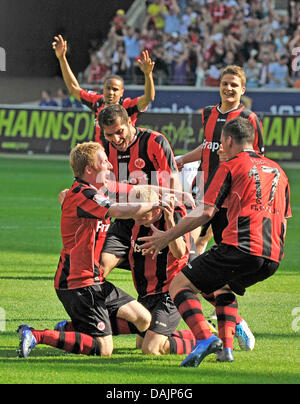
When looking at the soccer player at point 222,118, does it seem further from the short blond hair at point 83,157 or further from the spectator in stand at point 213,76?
the spectator in stand at point 213,76

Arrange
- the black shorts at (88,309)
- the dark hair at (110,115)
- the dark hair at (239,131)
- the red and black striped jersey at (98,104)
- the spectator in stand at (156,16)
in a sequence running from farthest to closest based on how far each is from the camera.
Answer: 1. the spectator in stand at (156,16)
2. the red and black striped jersey at (98,104)
3. the dark hair at (110,115)
4. the black shorts at (88,309)
5. the dark hair at (239,131)

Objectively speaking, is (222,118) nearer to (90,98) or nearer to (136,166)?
(136,166)

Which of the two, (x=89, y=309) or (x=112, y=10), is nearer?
(x=89, y=309)

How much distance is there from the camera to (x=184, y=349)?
21.3ft

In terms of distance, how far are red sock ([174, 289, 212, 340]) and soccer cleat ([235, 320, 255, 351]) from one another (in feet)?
2.16

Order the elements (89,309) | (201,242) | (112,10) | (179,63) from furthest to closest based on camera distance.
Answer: (112,10)
(179,63)
(201,242)
(89,309)

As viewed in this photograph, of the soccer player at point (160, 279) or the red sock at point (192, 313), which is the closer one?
the red sock at point (192, 313)

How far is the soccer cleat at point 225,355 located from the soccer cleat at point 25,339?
53.9 inches

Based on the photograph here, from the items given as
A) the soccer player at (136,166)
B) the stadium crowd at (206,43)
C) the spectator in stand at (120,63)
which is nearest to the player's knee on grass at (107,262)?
the soccer player at (136,166)

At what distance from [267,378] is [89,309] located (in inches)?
58.9

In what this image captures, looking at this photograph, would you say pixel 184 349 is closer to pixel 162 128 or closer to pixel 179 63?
pixel 162 128

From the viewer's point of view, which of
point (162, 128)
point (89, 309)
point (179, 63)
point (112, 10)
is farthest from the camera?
point (112, 10)

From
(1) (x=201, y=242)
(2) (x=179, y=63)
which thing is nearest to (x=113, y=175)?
(1) (x=201, y=242)

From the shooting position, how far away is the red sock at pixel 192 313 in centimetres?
572
